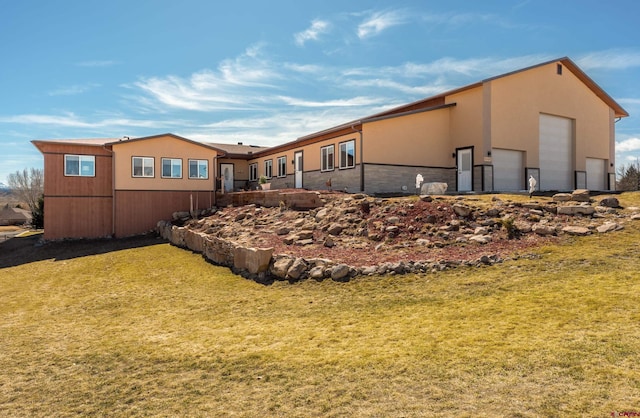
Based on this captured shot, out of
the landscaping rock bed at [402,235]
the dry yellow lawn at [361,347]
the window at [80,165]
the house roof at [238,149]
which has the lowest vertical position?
the dry yellow lawn at [361,347]

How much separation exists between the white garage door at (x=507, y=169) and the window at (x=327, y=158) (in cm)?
913

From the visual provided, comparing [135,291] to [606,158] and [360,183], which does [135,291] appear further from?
[606,158]

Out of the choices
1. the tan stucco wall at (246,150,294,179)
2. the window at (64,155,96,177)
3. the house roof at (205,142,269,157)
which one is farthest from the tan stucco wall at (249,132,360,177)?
the window at (64,155,96,177)

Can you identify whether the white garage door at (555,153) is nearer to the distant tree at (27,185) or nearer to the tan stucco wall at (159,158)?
the tan stucco wall at (159,158)

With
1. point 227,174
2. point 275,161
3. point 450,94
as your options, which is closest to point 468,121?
point 450,94

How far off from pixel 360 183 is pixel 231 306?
13.3 meters

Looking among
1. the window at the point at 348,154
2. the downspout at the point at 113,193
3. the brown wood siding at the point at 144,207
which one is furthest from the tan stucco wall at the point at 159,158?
the window at the point at 348,154

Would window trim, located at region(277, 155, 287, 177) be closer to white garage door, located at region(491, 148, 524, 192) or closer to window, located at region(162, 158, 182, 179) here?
window, located at region(162, 158, 182, 179)

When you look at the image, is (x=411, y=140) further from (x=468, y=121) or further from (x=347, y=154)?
(x=347, y=154)

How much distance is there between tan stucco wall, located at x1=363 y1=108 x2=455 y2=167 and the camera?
68.8 ft

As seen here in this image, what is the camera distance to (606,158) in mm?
26375

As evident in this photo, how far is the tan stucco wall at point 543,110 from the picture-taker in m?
21.4

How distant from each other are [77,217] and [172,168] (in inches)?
241

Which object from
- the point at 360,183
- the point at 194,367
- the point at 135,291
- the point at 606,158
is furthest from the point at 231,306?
the point at 606,158
